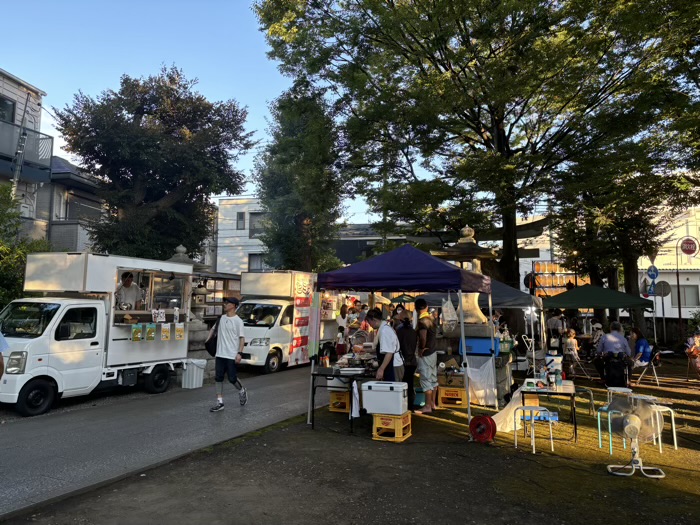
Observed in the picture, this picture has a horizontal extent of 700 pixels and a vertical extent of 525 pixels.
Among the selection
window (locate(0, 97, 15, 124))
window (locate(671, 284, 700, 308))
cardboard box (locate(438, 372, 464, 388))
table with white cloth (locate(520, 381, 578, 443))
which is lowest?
cardboard box (locate(438, 372, 464, 388))

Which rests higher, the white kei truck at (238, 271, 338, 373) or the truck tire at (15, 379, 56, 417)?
the white kei truck at (238, 271, 338, 373)

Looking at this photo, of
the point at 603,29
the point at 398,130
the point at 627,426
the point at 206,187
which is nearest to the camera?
the point at 627,426

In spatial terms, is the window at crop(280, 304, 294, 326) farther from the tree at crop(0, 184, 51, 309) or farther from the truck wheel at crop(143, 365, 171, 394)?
Answer: the tree at crop(0, 184, 51, 309)

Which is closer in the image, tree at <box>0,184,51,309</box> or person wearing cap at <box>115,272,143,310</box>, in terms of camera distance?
person wearing cap at <box>115,272,143,310</box>

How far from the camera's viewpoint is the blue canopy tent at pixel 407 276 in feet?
23.6

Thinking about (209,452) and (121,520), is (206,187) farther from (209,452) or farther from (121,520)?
(121,520)

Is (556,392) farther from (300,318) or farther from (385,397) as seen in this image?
(300,318)

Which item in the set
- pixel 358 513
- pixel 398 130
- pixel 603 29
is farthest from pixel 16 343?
pixel 603 29

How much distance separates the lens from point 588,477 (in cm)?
534

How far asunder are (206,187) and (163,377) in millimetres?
10594

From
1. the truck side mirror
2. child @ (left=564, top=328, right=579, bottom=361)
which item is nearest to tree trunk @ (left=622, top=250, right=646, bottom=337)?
child @ (left=564, top=328, right=579, bottom=361)

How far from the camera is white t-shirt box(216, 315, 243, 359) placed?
8.39 metres

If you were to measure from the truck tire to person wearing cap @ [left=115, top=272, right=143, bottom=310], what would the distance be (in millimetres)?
1961

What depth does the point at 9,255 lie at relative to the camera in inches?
414
